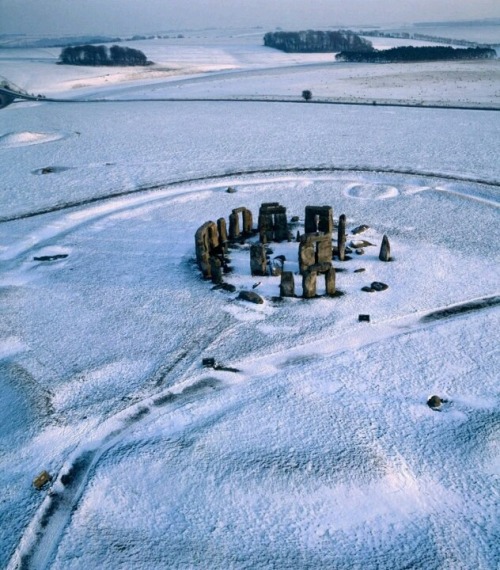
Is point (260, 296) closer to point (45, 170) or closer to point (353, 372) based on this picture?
point (353, 372)

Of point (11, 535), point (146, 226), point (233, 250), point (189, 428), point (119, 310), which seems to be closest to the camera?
point (11, 535)

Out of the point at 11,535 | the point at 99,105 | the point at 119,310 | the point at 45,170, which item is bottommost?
the point at 11,535

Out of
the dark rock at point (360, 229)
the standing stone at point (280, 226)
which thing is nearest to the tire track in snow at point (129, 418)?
the dark rock at point (360, 229)

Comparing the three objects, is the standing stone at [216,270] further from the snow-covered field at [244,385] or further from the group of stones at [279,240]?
the snow-covered field at [244,385]

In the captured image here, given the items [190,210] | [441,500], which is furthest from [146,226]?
[441,500]

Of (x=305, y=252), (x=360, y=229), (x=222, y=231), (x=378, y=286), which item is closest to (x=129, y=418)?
(x=305, y=252)

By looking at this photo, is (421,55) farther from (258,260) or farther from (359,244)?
(258,260)

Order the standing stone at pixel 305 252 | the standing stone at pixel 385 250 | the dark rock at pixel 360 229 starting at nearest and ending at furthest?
the standing stone at pixel 305 252 → the standing stone at pixel 385 250 → the dark rock at pixel 360 229
